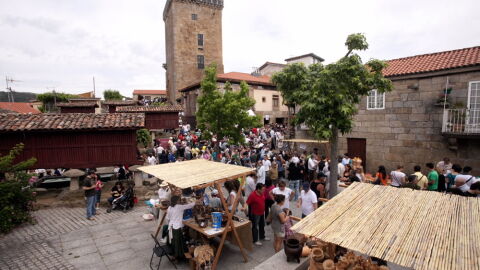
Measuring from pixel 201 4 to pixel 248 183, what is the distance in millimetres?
45854

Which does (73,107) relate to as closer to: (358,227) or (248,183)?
(248,183)

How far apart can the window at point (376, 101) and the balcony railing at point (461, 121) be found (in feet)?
10.7

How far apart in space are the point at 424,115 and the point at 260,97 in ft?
71.1

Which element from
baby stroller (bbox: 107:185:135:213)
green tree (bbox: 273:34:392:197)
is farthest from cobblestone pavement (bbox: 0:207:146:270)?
green tree (bbox: 273:34:392:197)

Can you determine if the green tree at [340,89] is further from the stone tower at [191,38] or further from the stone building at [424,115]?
the stone tower at [191,38]

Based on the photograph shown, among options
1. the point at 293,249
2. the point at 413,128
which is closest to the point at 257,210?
the point at 293,249

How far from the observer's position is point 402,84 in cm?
1456

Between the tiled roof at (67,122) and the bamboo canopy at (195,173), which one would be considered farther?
the tiled roof at (67,122)

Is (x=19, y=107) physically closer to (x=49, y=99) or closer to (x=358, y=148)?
(x=49, y=99)

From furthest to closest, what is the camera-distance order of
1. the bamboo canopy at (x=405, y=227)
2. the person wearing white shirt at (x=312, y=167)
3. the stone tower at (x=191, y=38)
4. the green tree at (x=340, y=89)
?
the stone tower at (x=191, y=38) < the person wearing white shirt at (x=312, y=167) < the green tree at (x=340, y=89) < the bamboo canopy at (x=405, y=227)

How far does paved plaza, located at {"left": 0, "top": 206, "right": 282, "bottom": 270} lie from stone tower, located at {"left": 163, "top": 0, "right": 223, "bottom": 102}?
37532 mm

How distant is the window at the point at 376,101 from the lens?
1556cm

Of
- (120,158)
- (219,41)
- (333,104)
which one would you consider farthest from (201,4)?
(333,104)

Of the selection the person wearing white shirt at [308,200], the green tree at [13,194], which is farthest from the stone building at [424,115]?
the green tree at [13,194]
